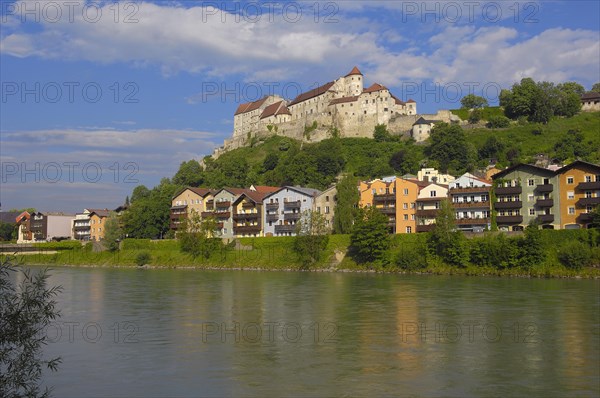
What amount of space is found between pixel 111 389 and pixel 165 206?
77623mm

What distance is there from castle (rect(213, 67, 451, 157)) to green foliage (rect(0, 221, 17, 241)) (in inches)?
1930

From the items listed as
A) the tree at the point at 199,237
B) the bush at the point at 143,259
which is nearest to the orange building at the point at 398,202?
the tree at the point at 199,237

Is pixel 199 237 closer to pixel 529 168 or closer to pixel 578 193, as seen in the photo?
pixel 529 168

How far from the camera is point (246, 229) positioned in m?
82.2

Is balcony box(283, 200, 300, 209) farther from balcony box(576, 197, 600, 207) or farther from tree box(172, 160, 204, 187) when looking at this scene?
tree box(172, 160, 204, 187)

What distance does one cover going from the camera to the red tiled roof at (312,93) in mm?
134812

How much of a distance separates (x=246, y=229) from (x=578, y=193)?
42023 millimetres

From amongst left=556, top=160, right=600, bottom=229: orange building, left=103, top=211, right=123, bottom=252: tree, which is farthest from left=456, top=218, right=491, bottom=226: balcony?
left=103, top=211, right=123, bottom=252: tree

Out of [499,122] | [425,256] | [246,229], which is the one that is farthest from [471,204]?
[499,122]

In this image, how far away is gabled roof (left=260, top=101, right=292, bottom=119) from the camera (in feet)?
464

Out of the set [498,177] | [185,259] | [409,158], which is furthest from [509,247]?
[409,158]

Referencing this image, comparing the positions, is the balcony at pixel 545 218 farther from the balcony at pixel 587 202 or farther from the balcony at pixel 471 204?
the balcony at pixel 471 204

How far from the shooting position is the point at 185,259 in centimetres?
7569

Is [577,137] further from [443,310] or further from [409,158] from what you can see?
[443,310]
